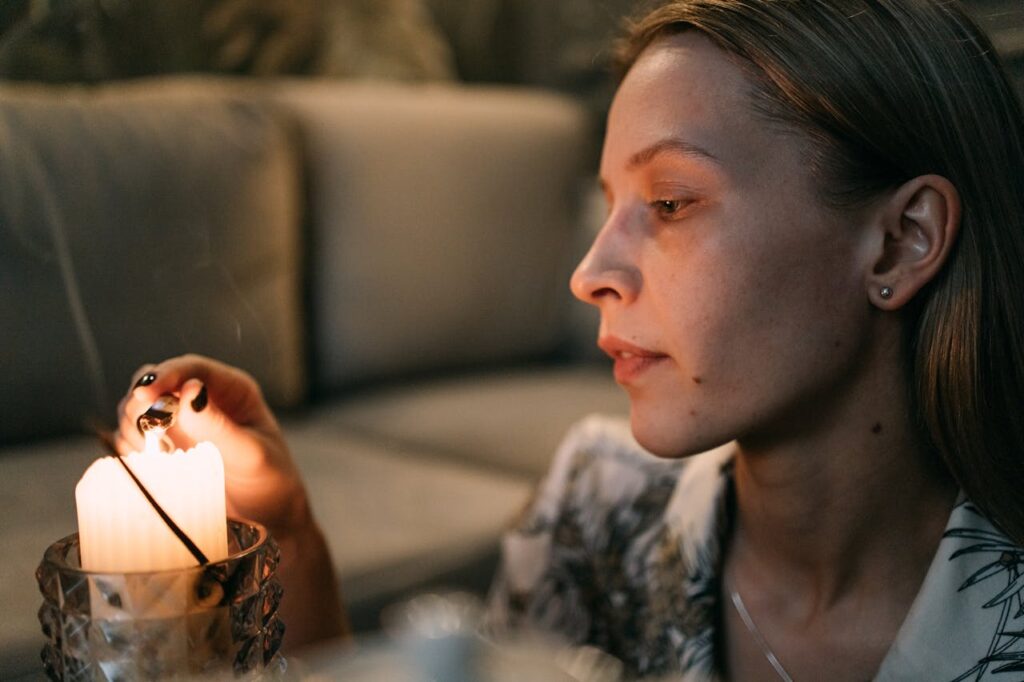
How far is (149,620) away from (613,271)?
446 millimetres

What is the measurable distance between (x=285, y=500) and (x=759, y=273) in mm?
398

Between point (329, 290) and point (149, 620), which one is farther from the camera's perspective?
point (329, 290)

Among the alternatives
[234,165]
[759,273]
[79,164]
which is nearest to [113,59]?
[79,164]

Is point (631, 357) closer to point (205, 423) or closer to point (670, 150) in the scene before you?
point (670, 150)

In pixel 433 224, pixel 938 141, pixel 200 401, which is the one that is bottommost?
pixel 433 224

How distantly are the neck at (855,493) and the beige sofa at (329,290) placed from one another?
464 mm

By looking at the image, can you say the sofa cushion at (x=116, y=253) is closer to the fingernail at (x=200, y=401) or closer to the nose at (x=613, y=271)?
the fingernail at (x=200, y=401)

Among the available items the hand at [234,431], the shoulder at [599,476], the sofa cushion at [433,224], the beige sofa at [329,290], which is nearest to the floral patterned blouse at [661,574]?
the shoulder at [599,476]

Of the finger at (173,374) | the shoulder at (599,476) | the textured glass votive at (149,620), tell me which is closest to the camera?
the textured glass votive at (149,620)

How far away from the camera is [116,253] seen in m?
0.81

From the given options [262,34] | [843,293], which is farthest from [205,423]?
[262,34]

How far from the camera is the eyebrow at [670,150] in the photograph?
776 millimetres

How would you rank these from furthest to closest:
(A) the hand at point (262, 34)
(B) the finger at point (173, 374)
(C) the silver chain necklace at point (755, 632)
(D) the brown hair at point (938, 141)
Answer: (A) the hand at point (262, 34) < (C) the silver chain necklace at point (755, 632) < (D) the brown hair at point (938, 141) < (B) the finger at point (173, 374)

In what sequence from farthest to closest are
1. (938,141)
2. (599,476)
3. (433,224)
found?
1. (433,224)
2. (599,476)
3. (938,141)
